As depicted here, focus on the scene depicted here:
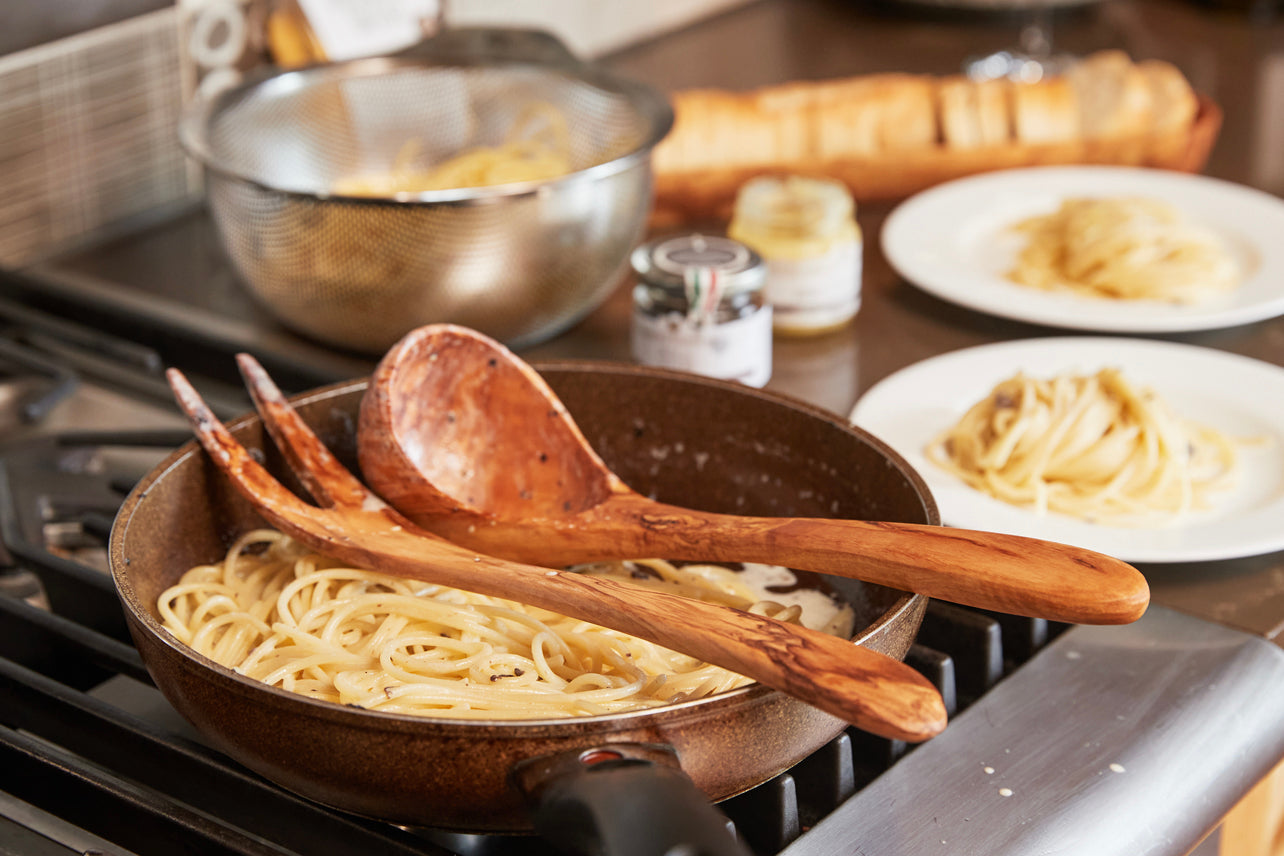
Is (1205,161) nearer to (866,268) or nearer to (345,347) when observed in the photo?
(866,268)

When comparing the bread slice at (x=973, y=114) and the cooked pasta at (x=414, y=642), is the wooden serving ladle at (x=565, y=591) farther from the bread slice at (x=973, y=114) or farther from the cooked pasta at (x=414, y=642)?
the bread slice at (x=973, y=114)

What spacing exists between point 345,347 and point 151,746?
23.3 inches

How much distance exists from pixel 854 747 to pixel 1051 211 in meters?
0.96

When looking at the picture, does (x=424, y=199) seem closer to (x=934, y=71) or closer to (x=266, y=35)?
(x=266, y=35)

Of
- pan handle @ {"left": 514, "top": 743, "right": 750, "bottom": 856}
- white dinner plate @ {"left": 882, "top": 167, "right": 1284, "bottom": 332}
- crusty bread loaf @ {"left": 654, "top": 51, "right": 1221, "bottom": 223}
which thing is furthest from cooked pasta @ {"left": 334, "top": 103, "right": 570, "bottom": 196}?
pan handle @ {"left": 514, "top": 743, "right": 750, "bottom": 856}

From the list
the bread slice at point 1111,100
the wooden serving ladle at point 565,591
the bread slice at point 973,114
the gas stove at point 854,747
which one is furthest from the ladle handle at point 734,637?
the bread slice at point 1111,100

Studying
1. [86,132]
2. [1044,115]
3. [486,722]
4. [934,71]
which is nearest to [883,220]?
[1044,115]

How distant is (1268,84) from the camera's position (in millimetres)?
2064

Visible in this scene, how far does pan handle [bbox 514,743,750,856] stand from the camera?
52cm

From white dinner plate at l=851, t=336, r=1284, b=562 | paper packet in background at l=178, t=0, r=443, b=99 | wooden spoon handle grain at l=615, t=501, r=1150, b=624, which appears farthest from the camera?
paper packet in background at l=178, t=0, r=443, b=99

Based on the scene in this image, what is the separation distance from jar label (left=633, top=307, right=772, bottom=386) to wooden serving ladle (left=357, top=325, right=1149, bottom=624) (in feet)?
0.84

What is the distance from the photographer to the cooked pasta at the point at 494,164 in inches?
55.1

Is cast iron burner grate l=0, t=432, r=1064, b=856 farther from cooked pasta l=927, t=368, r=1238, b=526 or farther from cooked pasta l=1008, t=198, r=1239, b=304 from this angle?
cooked pasta l=1008, t=198, r=1239, b=304

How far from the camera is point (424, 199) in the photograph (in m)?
1.12
